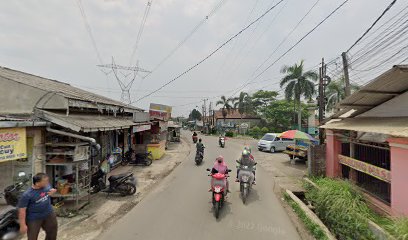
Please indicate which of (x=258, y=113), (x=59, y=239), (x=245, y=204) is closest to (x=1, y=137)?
(x=59, y=239)

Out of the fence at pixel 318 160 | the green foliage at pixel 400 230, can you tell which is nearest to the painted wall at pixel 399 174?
the green foliage at pixel 400 230

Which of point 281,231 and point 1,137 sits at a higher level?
point 1,137

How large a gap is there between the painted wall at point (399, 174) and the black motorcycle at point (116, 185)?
780cm

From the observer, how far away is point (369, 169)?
7.62 m

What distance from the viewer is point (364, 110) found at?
30.1 feet

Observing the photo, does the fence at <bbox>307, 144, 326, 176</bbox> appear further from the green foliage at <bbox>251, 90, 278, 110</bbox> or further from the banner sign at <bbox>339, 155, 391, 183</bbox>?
the green foliage at <bbox>251, 90, 278, 110</bbox>

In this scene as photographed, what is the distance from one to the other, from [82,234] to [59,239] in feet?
1.51

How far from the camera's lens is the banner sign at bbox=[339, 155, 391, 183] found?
268 inches

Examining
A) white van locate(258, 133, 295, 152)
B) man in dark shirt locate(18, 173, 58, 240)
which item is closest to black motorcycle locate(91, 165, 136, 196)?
man in dark shirt locate(18, 173, 58, 240)

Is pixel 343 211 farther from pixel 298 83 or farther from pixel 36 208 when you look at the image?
pixel 298 83

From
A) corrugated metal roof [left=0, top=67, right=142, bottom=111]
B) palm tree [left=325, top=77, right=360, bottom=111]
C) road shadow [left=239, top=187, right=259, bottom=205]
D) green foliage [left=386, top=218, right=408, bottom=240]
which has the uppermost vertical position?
palm tree [left=325, top=77, right=360, bottom=111]

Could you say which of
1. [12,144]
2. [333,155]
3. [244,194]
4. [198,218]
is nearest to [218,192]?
[198,218]

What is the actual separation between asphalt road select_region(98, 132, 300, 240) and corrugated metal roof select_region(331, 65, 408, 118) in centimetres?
432

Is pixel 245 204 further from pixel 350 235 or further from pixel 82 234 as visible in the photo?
pixel 82 234
